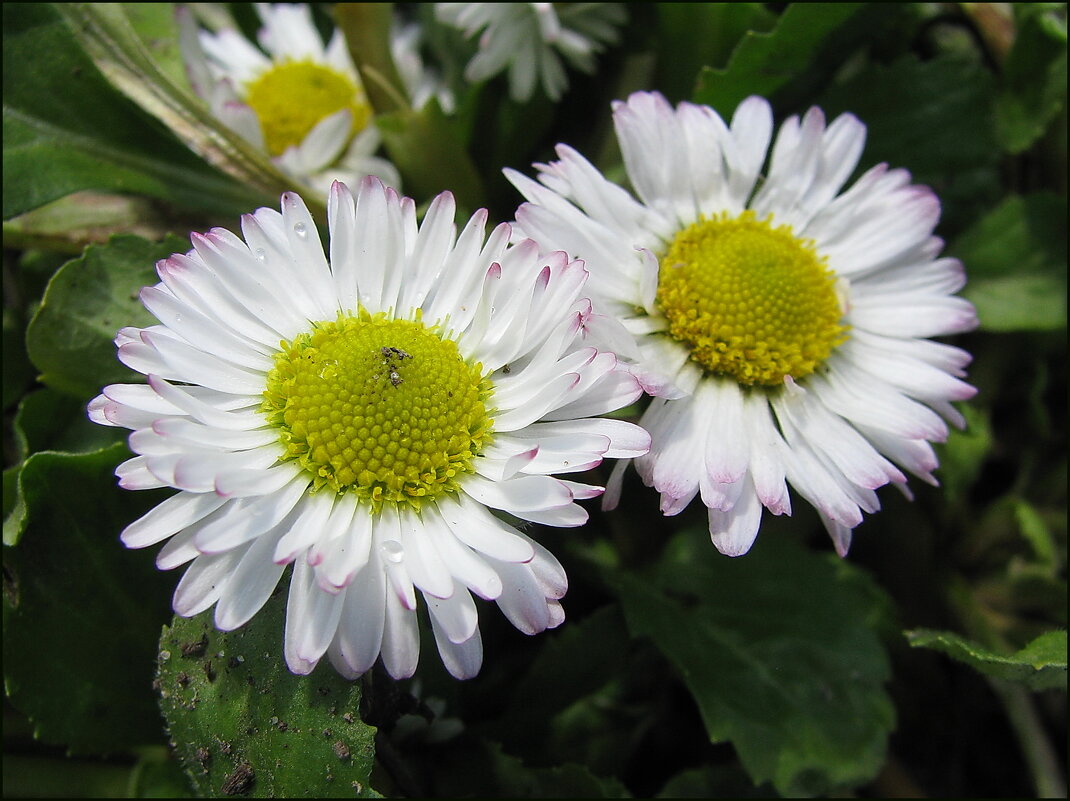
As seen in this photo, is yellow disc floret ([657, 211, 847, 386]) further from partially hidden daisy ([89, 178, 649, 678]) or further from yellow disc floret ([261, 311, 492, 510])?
yellow disc floret ([261, 311, 492, 510])

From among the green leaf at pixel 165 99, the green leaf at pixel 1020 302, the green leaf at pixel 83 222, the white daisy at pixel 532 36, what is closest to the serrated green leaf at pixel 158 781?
the green leaf at pixel 83 222

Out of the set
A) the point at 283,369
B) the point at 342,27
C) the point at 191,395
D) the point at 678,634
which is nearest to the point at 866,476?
the point at 678,634

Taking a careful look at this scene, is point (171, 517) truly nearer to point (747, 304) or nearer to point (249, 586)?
point (249, 586)

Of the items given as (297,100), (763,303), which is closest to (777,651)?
(763,303)

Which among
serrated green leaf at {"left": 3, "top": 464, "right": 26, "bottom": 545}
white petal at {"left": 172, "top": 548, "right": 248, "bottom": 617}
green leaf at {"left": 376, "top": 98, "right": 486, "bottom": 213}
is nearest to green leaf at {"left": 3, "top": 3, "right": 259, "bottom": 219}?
green leaf at {"left": 376, "top": 98, "right": 486, "bottom": 213}

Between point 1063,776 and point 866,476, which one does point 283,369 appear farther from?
point 1063,776

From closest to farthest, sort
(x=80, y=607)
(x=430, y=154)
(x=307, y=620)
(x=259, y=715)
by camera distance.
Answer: (x=307, y=620), (x=259, y=715), (x=80, y=607), (x=430, y=154)
